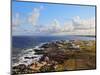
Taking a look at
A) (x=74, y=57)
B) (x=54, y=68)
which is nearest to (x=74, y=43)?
(x=74, y=57)

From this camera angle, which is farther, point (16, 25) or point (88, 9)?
point (88, 9)

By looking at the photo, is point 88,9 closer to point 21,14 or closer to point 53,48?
point 53,48

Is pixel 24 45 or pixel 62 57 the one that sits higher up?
pixel 24 45

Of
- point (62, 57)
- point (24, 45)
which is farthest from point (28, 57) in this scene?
point (62, 57)

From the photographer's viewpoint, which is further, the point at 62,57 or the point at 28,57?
the point at 62,57

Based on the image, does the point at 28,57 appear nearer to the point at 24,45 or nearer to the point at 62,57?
the point at 24,45

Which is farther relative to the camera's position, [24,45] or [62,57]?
[62,57]

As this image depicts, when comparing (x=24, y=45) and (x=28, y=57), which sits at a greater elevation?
(x=24, y=45)

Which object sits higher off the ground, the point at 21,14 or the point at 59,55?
the point at 21,14
